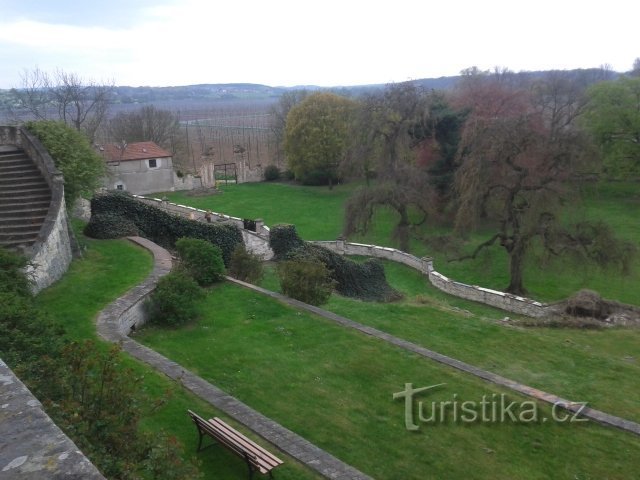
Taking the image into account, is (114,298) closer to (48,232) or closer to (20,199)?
(48,232)

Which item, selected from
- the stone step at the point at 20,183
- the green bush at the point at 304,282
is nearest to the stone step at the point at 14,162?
the stone step at the point at 20,183

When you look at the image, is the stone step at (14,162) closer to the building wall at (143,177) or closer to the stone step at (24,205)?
the stone step at (24,205)

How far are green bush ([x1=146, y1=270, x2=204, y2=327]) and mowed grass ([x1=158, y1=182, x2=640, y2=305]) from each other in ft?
45.9

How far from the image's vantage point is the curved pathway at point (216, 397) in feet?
24.0

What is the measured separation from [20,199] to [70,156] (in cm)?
259

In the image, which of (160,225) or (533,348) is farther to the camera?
(160,225)

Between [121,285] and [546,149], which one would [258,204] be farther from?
[121,285]

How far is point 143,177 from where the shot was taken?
151 feet

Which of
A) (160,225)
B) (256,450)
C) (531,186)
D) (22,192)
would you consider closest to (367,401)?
(256,450)

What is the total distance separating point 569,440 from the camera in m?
8.69

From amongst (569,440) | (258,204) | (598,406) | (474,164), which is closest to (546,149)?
(474,164)

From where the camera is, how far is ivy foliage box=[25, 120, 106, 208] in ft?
56.0

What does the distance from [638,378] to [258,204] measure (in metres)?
34.1

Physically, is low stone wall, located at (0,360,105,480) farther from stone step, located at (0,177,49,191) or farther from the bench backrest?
stone step, located at (0,177,49,191)
